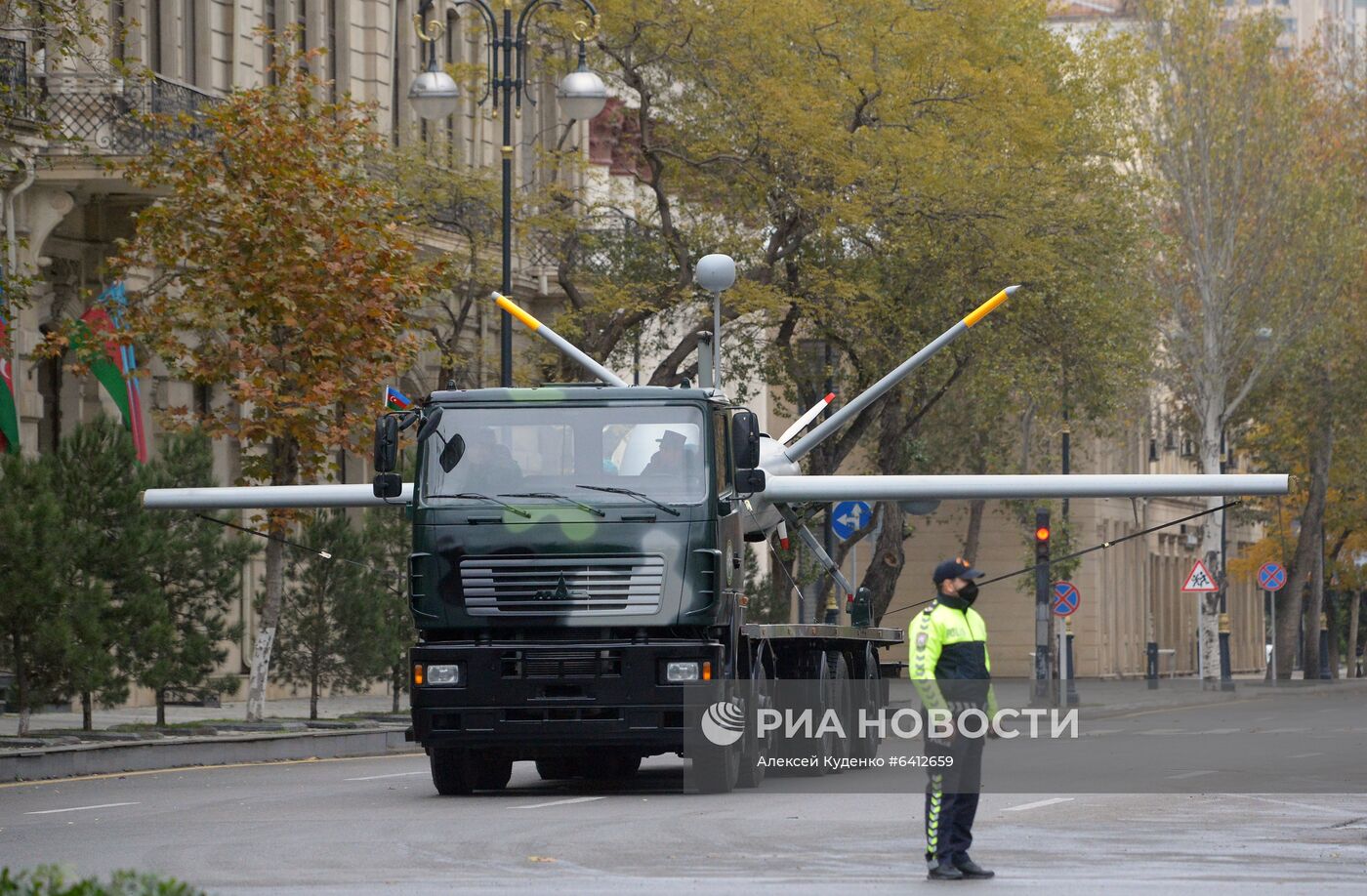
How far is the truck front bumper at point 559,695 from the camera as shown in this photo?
18828 mm

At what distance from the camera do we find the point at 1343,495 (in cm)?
7119

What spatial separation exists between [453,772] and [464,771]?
0.28ft

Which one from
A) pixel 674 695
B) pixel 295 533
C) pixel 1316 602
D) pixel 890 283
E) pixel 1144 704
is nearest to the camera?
pixel 674 695

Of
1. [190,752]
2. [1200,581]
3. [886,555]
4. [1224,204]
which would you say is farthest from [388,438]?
[1224,204]

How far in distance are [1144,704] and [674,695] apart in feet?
101

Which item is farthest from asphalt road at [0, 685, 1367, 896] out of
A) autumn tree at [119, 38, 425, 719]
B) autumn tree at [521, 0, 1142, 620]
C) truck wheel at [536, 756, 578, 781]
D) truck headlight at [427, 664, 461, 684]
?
autumn tree at [521, 0, 1142, 620]

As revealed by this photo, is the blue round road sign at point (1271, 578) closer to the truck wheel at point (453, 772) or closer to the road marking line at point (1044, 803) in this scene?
the road marking line at point (1044, 803)

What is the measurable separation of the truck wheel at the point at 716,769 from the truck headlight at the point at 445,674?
1.90m

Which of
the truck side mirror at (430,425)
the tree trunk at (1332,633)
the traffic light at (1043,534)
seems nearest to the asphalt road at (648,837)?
the truck side mirror at (430,425)

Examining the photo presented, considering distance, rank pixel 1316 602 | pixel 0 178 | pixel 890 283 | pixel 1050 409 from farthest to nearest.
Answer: pixel 1316 602
pixel 1050 409
pixel 890 283
pixel 0 178

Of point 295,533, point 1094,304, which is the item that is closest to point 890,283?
point 1094,304

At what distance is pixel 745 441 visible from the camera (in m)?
19.1

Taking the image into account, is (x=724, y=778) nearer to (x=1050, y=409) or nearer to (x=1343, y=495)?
(x=1050, y=409)

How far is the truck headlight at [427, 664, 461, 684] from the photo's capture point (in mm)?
18938
